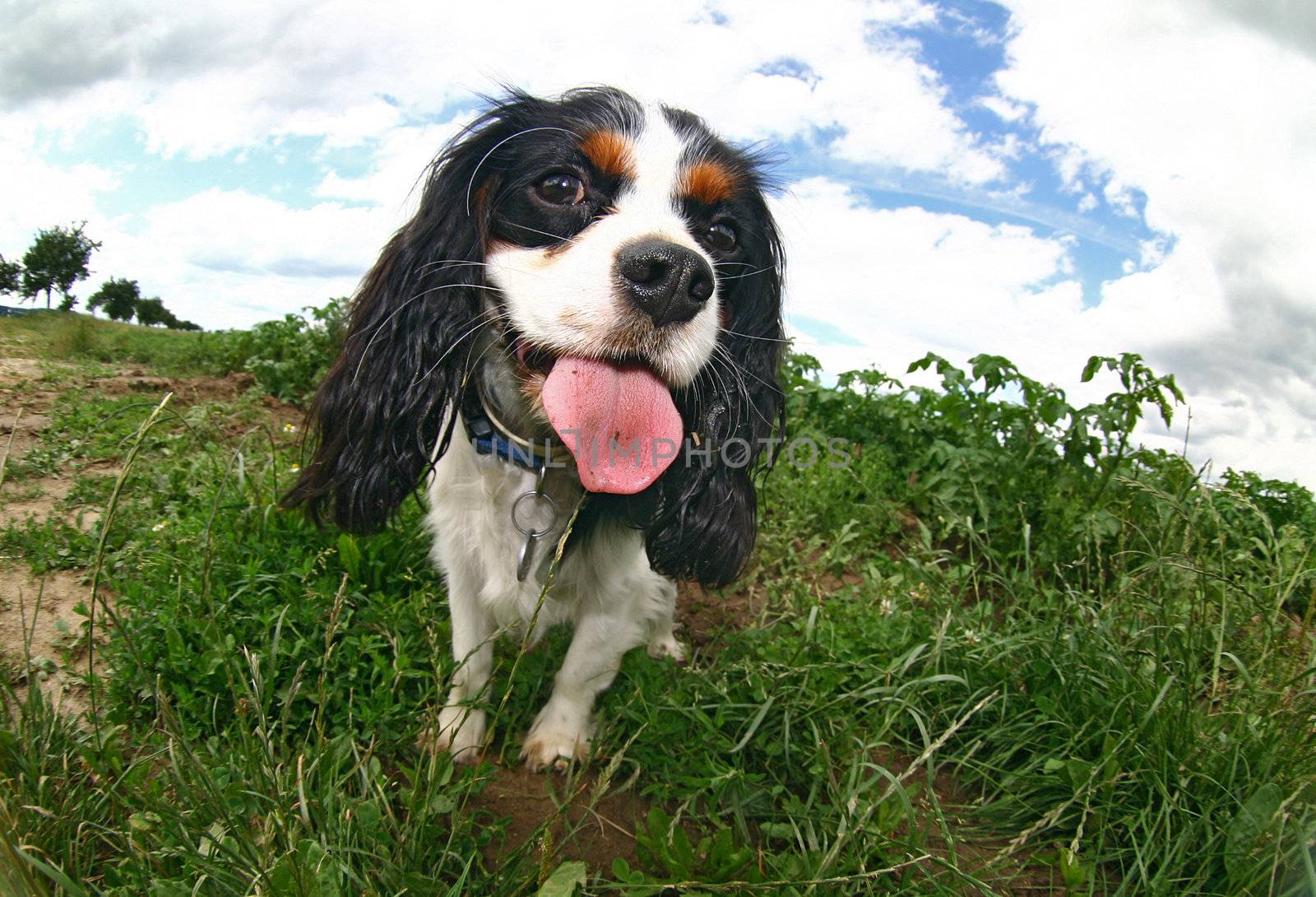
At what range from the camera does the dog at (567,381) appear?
181 cm

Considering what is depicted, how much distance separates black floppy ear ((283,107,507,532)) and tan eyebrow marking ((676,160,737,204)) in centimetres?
52

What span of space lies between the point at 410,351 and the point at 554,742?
108 cm

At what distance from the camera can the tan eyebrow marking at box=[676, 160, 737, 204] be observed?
1.98 m

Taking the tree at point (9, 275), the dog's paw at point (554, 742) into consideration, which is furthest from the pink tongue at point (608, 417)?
the tree at point (9, 275)

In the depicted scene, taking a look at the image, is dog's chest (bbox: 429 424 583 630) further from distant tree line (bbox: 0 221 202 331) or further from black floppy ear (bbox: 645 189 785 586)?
distant tree line (bbox: 0 221 202 331)

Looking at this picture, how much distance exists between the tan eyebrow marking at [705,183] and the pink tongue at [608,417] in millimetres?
486

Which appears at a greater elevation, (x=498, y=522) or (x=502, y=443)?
(x=502, y=443)

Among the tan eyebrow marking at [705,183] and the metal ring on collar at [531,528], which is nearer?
the tan eyebrow marking at [705,183]

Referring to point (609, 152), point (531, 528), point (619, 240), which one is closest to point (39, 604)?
point (531, 528)

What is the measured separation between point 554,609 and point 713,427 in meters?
0.67

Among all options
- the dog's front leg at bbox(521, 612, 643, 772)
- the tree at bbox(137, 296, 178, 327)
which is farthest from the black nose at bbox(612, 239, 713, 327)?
the tree at bbox(137, 296, 178, 327)

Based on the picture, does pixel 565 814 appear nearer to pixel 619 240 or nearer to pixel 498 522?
pixel 498 522

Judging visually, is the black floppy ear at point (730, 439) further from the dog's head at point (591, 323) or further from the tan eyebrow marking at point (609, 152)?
the tan eyebrow marking at point (609, 152)

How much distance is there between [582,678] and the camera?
223 centimetres
